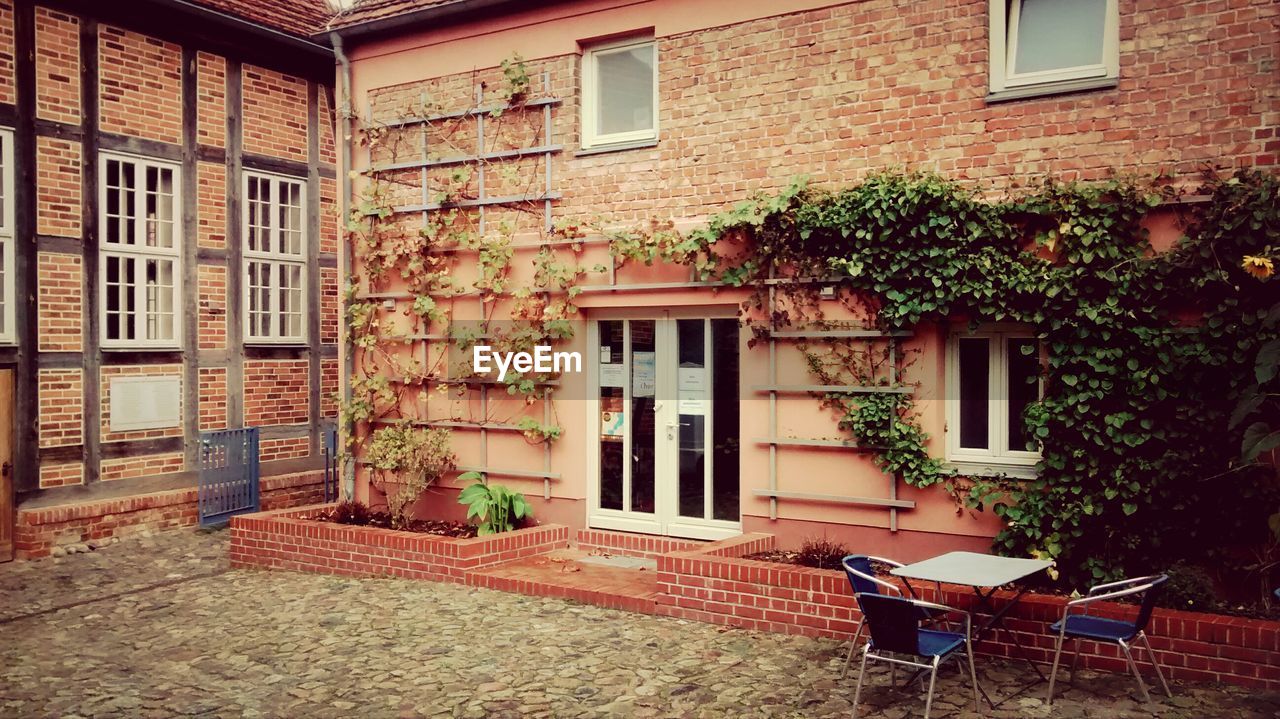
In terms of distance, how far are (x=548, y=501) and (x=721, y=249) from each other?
3.07 m

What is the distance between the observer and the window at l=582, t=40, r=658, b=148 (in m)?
9.45

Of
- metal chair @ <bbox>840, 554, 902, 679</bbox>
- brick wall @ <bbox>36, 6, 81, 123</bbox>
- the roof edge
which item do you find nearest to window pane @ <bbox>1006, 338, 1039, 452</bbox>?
metal chair @ <bbox>840, 554, 902, 679</bbox>

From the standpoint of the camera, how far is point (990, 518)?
761 cm

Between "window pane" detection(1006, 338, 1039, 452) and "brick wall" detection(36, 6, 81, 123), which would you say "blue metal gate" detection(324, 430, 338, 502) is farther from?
"window pane" detection(1006, 338, 1039, 452)

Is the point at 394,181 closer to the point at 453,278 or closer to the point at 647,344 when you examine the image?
the point at 453,278

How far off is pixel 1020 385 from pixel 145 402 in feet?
32.2

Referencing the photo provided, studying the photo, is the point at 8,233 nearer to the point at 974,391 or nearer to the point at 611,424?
the point at 611,424

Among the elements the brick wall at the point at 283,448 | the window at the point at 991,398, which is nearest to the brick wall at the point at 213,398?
the brick wall at the point at 283,448

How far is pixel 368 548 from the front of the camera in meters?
9.05

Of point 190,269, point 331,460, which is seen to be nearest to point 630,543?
point 331,460

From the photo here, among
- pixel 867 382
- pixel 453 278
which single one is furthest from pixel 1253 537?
pixel 453 278

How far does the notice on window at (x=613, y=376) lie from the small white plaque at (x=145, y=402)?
5.89 meters

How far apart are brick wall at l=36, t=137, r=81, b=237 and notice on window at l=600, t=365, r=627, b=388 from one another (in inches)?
248

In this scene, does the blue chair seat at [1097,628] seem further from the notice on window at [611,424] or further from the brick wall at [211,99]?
the brick wall at [211,99]
